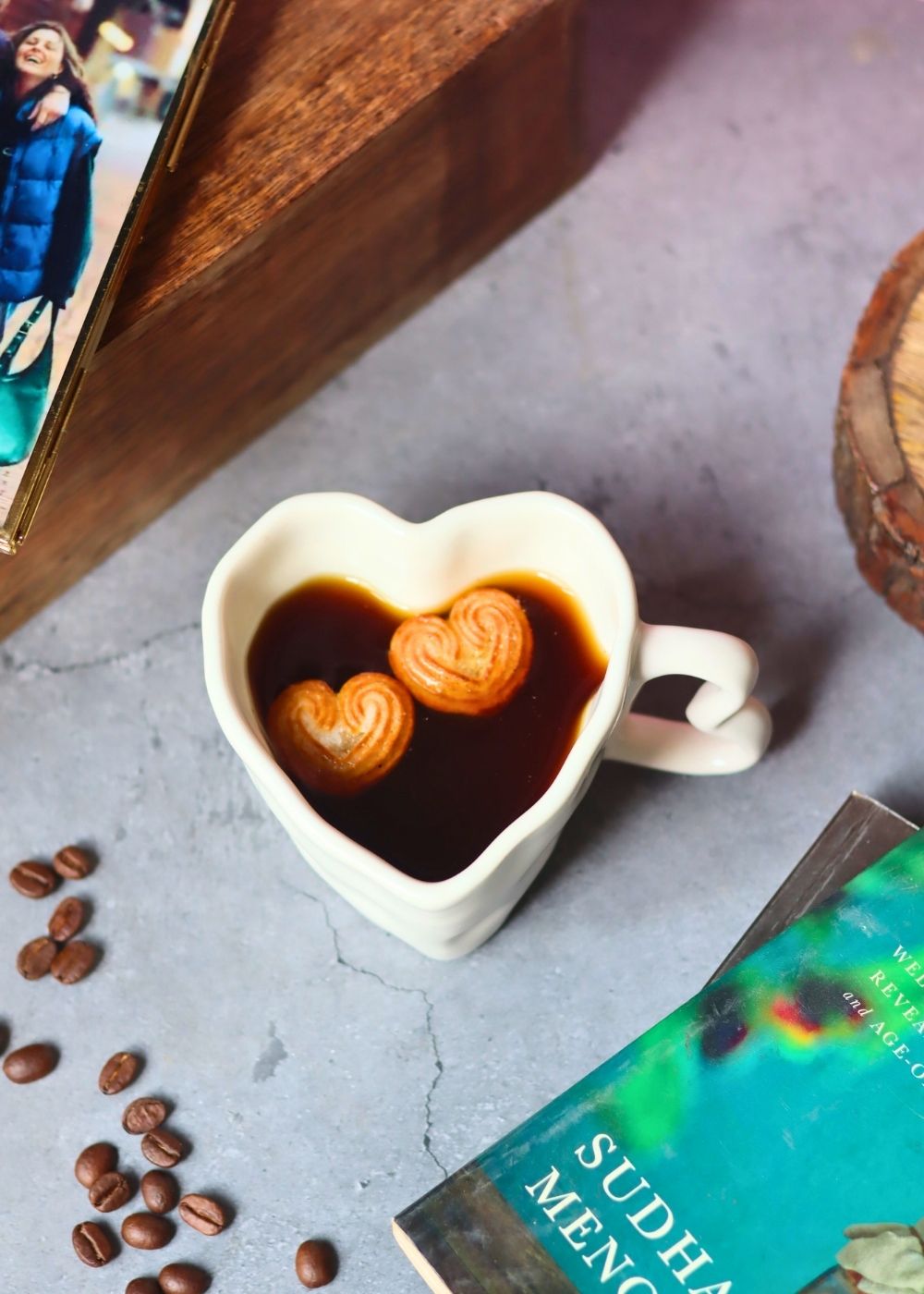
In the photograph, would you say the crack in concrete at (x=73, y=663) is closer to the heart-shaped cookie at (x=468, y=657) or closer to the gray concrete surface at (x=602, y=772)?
the gray concrete surface at (x=602, y=772)

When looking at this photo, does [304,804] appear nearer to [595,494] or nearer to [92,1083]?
[92,1083]

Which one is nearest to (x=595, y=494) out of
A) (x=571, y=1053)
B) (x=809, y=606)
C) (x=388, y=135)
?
(x=809, y=606)

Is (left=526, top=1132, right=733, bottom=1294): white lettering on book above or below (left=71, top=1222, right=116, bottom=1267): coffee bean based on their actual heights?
below

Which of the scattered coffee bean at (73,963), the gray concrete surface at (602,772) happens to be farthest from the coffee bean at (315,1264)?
the scattered coffee bean at (73,963)

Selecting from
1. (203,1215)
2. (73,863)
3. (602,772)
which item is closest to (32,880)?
(73,863)

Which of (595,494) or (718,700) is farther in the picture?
(595,494)

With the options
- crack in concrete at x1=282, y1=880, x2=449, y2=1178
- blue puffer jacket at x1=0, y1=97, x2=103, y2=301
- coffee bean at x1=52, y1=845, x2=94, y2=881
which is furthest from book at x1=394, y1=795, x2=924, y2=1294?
blue puffer jacket at x1=0, y1=97, x2=103, y2=301

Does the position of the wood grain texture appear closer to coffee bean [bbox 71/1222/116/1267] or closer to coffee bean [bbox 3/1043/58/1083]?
coffee bean [bbox 3/1043/58/1083]
